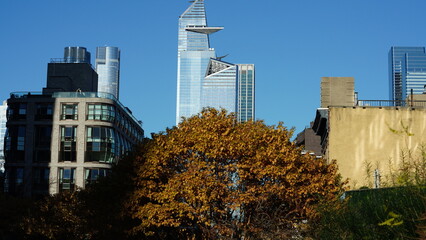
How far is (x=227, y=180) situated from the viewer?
129 ft

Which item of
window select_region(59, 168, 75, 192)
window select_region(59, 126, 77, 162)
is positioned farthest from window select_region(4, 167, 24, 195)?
window select_region(59, 126, 77, 162)

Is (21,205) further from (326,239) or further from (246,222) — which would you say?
(326,239)

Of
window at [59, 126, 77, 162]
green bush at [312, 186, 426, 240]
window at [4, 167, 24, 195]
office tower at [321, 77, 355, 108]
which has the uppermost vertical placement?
office tower at [321, 77, 355, 108]

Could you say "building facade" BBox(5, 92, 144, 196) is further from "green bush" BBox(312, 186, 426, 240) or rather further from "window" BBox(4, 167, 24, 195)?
"green bush" BBox(312, 186, 426, 240)

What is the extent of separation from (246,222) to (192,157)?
4.67 meters

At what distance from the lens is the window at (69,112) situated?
293ft

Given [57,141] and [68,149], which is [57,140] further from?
[68,149]

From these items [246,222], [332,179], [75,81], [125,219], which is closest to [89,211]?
[125,219]

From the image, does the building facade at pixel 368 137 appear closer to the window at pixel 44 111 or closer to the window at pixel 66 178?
the window at pixel 66 178

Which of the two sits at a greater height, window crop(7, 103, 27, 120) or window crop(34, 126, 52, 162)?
window crop(7, 103, 27, 120)

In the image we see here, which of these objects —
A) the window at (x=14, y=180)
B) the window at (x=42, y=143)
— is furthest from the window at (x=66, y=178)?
the window at (x=14, y=180)

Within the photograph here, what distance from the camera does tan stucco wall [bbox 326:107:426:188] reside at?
47156 mm

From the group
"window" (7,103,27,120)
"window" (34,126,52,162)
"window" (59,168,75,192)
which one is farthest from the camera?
"window" (7,103,27,120)

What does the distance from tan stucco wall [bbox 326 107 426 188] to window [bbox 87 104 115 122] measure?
44857mm
